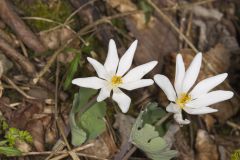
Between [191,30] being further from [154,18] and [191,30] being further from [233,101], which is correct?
[233,101]

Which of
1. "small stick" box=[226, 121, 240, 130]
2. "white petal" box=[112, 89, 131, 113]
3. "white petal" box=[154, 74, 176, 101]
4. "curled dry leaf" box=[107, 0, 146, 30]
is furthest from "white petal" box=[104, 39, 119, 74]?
"small stick" box=[226, 121, 240, 130]

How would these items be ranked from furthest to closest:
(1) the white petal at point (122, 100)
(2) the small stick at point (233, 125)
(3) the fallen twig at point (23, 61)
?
(2) the small stick at point (233, 125), (3) the fallen twig at point (23, 61), (1) the white petal at point (122, 100)

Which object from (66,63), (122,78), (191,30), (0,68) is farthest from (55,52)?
(191,30)

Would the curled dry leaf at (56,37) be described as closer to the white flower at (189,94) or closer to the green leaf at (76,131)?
the green leaf at (76,131)

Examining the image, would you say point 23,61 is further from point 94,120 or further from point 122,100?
point 122,100

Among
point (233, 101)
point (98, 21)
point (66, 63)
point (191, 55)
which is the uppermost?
point (98, 21)

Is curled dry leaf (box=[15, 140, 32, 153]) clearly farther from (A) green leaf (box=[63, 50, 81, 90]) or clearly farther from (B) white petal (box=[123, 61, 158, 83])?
(B) white petal (box=[123, 61, 158, 83])

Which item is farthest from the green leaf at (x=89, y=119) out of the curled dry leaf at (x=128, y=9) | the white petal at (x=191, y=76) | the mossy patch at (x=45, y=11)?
the curled dry leaf at (x=128, y=9)
